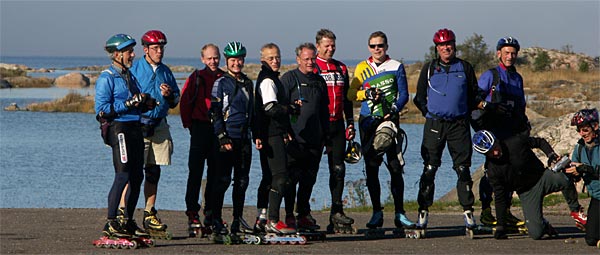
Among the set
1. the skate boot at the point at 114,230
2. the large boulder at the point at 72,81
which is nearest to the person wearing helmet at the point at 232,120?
the skate boot at the point at 114,230

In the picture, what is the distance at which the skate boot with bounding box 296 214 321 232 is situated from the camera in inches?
512

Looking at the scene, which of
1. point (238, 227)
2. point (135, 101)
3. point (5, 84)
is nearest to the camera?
point (135, 101)

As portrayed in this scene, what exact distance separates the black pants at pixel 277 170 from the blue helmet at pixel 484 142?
2.20 metres

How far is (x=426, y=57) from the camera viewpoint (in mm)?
68875

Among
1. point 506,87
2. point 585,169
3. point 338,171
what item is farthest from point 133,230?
point 585,169

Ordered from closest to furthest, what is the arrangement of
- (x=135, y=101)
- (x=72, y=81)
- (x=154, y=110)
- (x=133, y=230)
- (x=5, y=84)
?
(x=135, y=101) < (x=133, y=230) < (x=154, y=110) < (x=5, y=84) < (x=72, y=81)

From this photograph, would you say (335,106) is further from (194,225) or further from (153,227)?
(153,227)

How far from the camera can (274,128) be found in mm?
12352

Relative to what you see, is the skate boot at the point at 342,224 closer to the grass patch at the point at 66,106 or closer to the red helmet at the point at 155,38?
the red helmet at the point at 155,38

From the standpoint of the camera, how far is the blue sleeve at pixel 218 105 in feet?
39.8

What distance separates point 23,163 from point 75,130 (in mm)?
13527

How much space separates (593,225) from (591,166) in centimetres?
64

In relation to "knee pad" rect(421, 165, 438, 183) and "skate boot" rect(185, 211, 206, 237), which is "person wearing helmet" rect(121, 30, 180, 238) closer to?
"skate boot" rect(185, 211, 206, 237)

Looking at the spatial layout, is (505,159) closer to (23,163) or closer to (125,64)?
(125,64)
